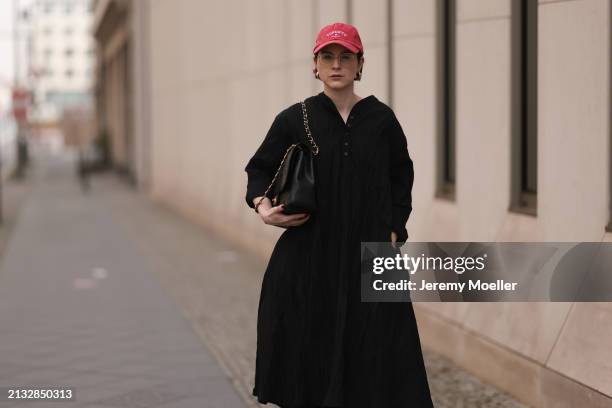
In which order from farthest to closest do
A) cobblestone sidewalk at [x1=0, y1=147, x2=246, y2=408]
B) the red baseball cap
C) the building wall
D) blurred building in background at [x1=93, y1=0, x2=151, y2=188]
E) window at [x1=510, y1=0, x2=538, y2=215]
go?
blurred building in background at [x1=93, y1=0, x2=151, y2=188] < window at [x1=510, y1=0, x2=538, y2=215] < cobblestone sidewalk at [x1=0, y1=147, x2=246, y2=408] < the building wall < the red baseball cap

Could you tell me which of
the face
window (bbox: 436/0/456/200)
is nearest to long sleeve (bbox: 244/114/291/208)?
the face

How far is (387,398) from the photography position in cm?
507

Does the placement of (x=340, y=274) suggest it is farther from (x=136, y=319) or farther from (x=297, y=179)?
(x=136, y=319)

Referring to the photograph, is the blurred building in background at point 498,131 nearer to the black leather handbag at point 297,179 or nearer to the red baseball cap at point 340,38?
the red baseball cap at point 340,38

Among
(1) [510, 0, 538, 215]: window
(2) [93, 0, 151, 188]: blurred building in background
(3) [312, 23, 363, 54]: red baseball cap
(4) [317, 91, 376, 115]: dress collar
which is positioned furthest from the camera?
(2) [93, 0, 151, 188]: blurred building in background

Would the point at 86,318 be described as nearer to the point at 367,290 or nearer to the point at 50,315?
the point at 50,315

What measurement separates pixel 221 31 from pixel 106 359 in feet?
36.6

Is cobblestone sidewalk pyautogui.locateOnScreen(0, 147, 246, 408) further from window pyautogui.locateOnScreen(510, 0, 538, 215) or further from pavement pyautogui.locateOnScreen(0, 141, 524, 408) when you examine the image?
window pyautogui.locateOnScreen(510, 0, 538, 215)

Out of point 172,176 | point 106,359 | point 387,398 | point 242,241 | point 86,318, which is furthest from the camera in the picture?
point 172,176

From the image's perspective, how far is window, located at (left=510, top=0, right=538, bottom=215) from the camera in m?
7.50

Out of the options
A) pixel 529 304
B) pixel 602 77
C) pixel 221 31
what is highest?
pixel 221 31

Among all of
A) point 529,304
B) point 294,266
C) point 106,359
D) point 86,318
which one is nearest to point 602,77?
point 529,304

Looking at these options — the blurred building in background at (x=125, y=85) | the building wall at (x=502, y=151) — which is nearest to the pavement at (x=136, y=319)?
the building wall at (x=502, y=151)

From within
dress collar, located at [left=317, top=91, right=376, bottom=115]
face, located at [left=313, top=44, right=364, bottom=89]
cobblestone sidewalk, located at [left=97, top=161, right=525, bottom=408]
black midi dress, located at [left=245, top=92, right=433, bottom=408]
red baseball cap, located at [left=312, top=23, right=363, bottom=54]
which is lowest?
cobblestone sidewalk, located at [left=97, top=161, right=525, bottom=408]
